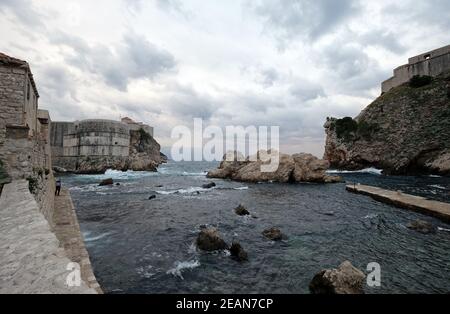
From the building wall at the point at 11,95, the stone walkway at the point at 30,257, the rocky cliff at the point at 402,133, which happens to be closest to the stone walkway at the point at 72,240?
the stone walkway at the point at 30,257

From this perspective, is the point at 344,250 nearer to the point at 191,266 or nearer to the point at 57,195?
the point at 191,266

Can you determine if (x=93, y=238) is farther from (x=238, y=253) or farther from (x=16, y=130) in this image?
(x=238, y=253)

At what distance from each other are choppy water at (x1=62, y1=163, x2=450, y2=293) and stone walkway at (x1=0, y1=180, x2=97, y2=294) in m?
3.48

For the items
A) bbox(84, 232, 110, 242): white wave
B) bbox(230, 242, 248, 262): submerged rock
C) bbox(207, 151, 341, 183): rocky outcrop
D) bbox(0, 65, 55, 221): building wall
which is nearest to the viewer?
bbox(0, 65, 55, 221): building wall

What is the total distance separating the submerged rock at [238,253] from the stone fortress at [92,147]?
193ft

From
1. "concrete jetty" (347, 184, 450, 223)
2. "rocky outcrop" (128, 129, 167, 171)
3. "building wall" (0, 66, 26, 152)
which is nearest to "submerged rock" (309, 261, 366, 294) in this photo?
"concrete jetty" (347, 184, 450, 223)

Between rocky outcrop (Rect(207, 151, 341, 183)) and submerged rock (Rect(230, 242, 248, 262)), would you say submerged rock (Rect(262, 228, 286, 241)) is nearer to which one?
submerged rock (Rect(230, 242, 248, 262))

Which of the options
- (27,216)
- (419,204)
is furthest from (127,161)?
(27,216)

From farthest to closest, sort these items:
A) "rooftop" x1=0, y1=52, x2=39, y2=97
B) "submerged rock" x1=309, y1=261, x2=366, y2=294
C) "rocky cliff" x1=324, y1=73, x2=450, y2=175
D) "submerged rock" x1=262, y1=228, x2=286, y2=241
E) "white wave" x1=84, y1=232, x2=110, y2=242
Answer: "rocky cliff" x1=324, y1=73, x2=450, y2=175, "submerged rock" x1=262, y1=228, x2=286, y2=241, "white wave" x1=84, y1=232, x2=110, y2=242, "rooftop" x1=0, y1=52, x2=39, y2=97, "submerged rock" x1=309, y1=261, x2=366, y2=294

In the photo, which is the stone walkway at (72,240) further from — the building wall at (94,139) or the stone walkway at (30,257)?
the building wall at (94,139)

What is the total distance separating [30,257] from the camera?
14.9 ft

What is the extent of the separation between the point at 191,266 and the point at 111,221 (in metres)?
9.12

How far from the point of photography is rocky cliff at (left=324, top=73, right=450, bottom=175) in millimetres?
46125
